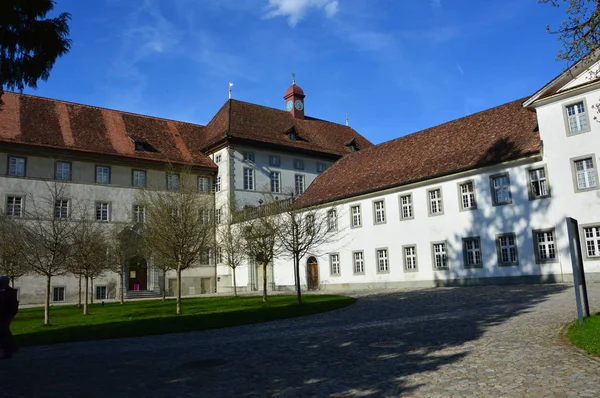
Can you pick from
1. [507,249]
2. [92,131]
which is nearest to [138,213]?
[92,131]

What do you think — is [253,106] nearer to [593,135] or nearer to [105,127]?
[105,127]

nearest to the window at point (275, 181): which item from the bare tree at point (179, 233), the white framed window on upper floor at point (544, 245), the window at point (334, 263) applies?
the window at point (334, 263)

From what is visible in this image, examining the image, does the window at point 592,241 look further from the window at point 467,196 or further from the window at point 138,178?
the window at point 138,178

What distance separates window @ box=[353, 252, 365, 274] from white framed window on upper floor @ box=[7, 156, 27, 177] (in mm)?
21899

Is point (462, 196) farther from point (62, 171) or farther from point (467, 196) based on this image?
point (62, 171)

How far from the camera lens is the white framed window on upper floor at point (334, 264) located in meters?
32.8

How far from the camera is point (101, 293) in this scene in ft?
115

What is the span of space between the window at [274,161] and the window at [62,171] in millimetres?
14986

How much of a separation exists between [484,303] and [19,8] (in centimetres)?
1458

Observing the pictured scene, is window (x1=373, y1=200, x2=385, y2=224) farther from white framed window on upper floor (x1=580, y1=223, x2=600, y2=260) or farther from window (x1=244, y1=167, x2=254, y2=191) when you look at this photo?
window (x1=244, y1=167, x2=254, y2=191)

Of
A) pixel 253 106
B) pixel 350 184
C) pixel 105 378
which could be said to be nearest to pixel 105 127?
pixel 253 106

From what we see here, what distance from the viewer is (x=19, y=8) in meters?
9.74

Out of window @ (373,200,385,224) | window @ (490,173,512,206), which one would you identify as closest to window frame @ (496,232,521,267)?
window @ (490,173,512,206)

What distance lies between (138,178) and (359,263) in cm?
1738
